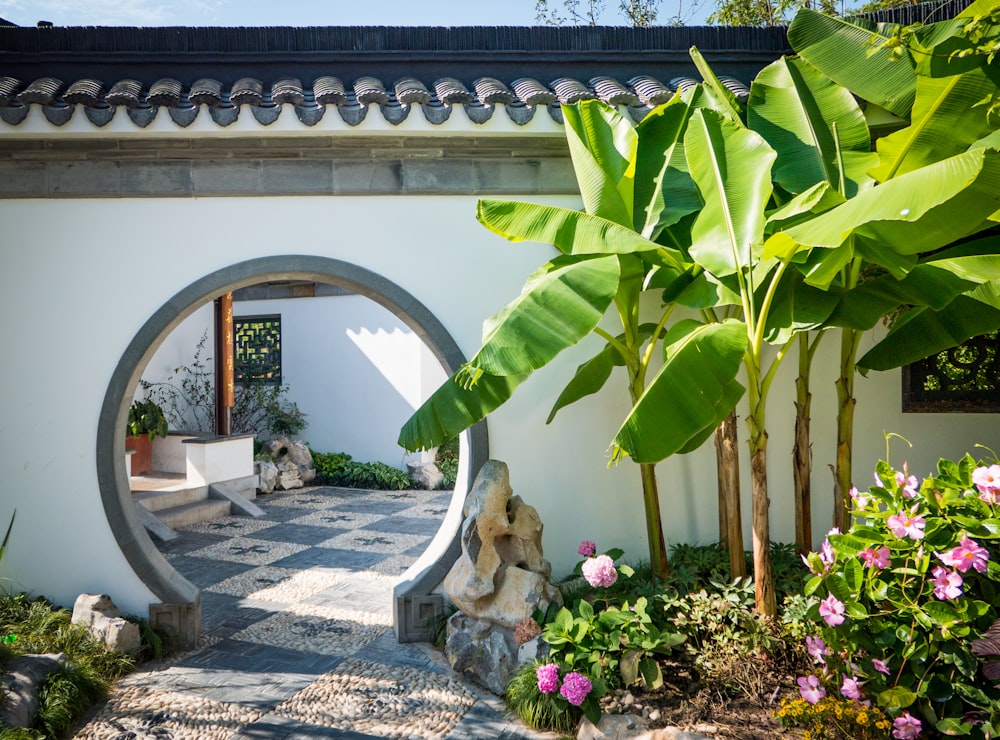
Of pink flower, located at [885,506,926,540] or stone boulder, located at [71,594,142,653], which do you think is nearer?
pink flower, located at [885,506,926,540]

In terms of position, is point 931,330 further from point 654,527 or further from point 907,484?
point 654,527

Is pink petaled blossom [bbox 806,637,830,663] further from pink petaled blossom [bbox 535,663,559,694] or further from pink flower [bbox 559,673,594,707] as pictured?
pink petaled blossom [bbox 535,663,559,694]

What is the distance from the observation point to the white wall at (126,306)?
5238mm

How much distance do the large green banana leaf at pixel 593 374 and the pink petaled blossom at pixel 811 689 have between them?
82.1 inches

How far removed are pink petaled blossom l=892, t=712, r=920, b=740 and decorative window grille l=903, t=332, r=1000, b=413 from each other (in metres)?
2.75

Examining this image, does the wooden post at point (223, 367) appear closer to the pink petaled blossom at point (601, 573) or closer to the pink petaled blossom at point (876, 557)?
the pink petaled blossom at point (601, 573)

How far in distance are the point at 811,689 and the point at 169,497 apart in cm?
837

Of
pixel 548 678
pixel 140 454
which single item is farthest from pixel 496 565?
pixel 140 454

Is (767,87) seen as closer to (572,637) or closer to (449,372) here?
(449,372)

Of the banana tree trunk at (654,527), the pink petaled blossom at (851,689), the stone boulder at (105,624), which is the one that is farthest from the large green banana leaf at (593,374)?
the stone boulder at (105,624)

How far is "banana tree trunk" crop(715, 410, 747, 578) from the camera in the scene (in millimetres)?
4414

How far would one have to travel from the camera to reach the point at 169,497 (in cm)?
969

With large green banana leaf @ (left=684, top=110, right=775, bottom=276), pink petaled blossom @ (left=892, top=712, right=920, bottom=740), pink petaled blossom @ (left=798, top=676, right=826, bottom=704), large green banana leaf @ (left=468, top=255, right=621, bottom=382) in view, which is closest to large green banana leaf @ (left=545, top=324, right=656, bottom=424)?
large green banana leaf @ (left=684, top=110, right=775, bottom=276)

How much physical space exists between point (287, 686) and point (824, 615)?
3142 millimetres
